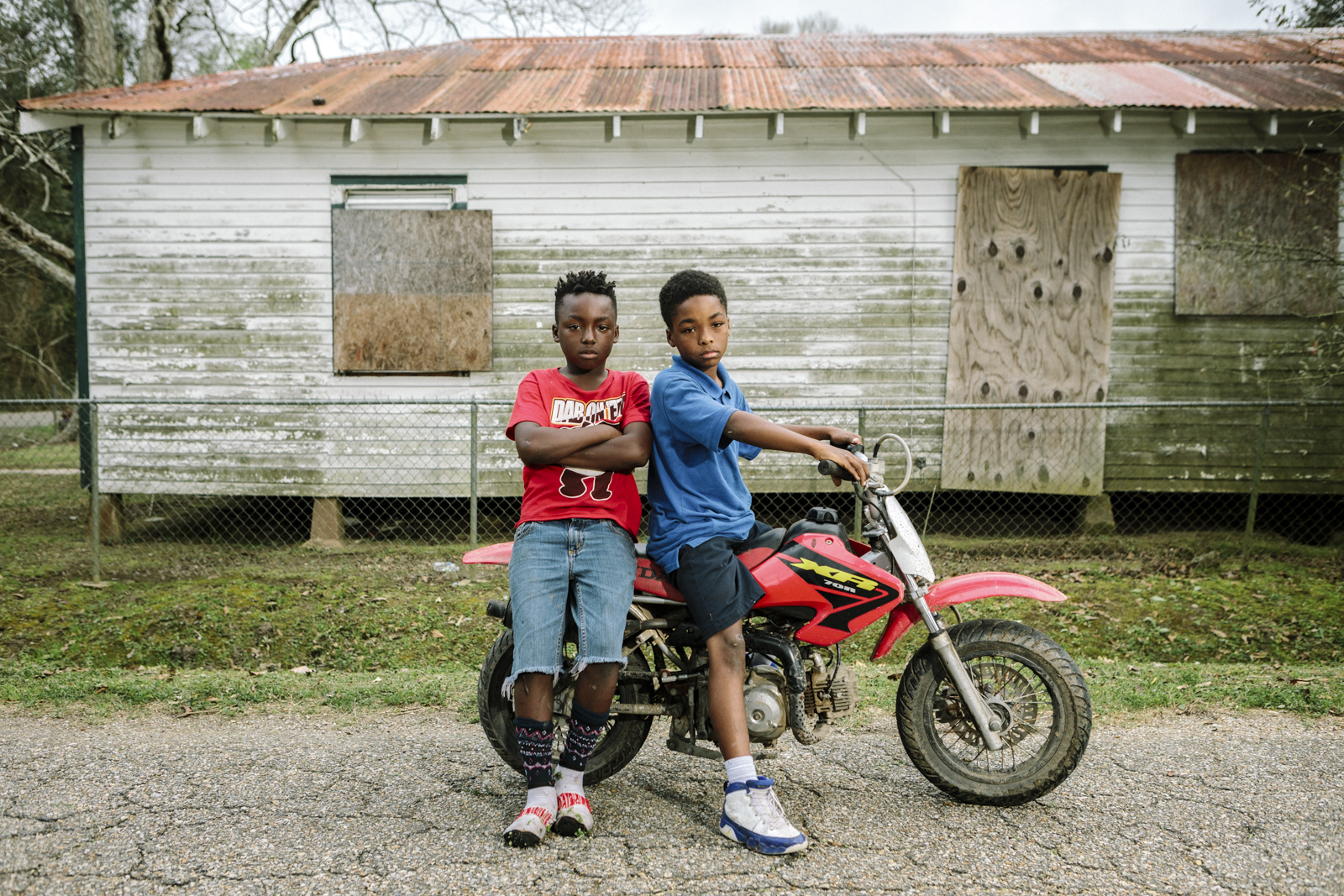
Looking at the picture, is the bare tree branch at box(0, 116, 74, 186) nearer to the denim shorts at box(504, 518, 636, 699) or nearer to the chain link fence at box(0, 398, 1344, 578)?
the chain link fence at box(0, 398, 1344, 578)

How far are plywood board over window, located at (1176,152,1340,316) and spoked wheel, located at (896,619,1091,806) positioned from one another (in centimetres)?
636

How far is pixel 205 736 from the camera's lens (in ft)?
11.7

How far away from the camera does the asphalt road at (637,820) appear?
2424 millimetres

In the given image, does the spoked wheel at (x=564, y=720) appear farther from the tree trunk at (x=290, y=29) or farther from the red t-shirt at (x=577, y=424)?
the tree trunk at (x=290, y=29)

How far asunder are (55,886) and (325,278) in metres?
6.51

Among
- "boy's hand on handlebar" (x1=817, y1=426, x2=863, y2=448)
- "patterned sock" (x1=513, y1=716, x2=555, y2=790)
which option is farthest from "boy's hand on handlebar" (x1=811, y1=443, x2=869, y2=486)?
"patterned sock" (x1=513, y1=716, x2=555, y2=790)

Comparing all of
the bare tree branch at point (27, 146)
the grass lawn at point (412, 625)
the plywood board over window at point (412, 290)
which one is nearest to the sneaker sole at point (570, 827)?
the grass lawn at point (412, 625)

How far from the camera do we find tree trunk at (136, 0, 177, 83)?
13953mm

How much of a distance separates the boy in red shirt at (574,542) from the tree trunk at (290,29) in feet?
55.8

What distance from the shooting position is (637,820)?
2.83 meters

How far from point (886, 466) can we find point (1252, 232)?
151 inches

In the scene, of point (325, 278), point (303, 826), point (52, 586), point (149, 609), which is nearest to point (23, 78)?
point (325, 278)

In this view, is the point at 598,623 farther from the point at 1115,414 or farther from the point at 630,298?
the point at 1115,414

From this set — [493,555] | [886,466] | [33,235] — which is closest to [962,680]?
[493,555]
